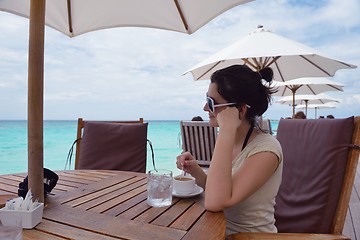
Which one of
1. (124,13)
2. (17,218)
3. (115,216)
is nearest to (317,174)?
(115,216)

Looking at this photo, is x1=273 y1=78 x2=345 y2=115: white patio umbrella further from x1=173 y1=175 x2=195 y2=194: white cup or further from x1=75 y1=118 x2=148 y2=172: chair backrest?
x1=173 y1=175 x2=195 y2=194: white cup

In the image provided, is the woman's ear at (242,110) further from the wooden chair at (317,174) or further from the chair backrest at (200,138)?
the chair backrest at (200,138)

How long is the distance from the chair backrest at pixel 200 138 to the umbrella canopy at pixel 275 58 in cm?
88

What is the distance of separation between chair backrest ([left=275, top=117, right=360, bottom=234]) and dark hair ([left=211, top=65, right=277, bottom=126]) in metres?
0.32

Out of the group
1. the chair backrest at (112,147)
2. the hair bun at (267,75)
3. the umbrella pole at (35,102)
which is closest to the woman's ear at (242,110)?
the hair bun at (267,75)

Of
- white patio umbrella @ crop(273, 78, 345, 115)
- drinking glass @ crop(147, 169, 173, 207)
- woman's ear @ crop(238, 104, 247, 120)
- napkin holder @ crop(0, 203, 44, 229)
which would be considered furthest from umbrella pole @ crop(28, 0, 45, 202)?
white patio umbrella @ crop(273, 78, 345, 115)

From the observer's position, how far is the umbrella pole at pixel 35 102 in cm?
86

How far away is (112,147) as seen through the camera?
213cm

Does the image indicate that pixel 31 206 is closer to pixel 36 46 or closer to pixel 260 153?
pixel 36 46

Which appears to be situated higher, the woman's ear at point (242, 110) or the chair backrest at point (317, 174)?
the woman's ear at point (242, 110)

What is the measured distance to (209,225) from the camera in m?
0.84

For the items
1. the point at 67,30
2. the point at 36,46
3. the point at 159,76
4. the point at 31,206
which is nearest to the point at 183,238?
the point at 31,206

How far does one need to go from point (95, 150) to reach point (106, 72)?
23.6 meters

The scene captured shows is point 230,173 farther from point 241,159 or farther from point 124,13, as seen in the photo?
point 124,13
